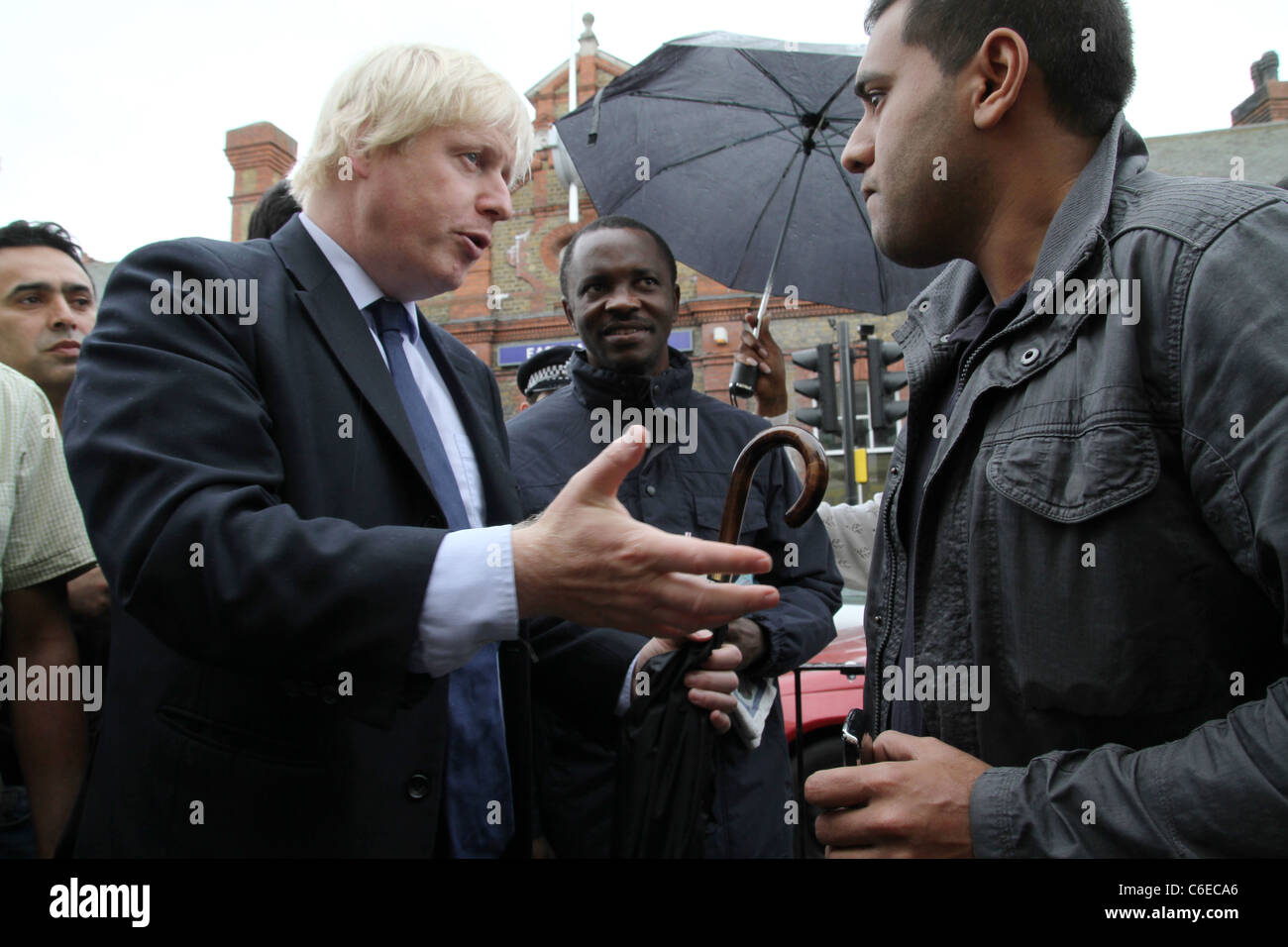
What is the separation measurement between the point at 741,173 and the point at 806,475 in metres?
2.77

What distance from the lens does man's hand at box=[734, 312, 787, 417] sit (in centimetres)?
366

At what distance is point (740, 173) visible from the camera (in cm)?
392

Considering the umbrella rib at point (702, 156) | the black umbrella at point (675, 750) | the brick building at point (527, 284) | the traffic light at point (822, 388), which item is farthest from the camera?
the brick building at point (527, 284)

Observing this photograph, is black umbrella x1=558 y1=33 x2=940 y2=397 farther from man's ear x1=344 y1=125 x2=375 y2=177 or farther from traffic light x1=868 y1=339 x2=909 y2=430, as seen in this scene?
traffic light x1=868 y1=339 x2=909 y2=430

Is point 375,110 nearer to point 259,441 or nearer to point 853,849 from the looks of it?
point 259,441

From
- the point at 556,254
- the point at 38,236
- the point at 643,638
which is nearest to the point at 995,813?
the point at 643,638

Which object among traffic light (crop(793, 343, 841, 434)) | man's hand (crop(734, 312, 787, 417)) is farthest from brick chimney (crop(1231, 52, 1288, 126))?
man's hand (crop(734, 312, 787, 417))

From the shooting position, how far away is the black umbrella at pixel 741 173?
3.83m

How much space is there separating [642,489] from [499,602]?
1452 millimetres

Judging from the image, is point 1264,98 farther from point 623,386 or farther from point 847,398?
point 623,386

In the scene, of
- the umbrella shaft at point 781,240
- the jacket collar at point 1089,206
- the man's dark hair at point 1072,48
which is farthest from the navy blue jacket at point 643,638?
the man's dark hair at point 1072,48

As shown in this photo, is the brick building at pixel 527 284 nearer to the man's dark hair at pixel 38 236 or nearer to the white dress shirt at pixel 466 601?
the man's dark hair at pixel 38 236

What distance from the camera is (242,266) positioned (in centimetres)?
160
